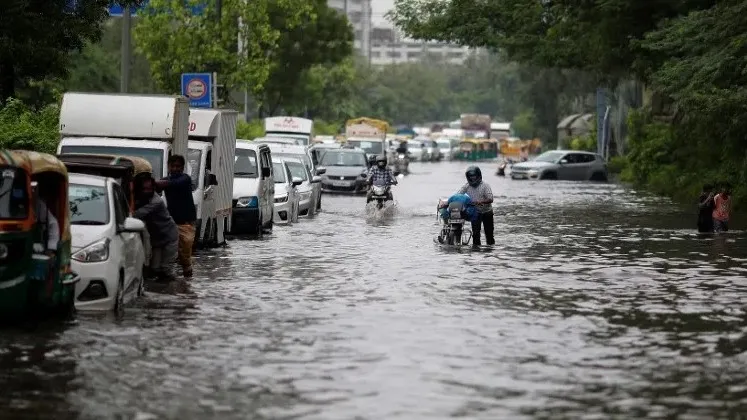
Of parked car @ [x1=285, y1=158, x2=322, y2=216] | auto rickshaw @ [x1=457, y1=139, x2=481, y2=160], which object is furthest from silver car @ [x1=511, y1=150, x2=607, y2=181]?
auto rickshaw @ [x1=457, y1=139, x2=481, y2=160]

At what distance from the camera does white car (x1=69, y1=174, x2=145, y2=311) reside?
16484mm

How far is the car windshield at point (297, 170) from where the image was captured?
4009cm

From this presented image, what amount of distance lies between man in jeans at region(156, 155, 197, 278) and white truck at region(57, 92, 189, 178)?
282 cm

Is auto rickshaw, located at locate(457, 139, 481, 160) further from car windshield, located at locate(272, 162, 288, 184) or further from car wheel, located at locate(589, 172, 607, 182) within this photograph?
car windshield, located at locate(272, 162, 288, 184)

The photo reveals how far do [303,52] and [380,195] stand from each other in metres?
43.3

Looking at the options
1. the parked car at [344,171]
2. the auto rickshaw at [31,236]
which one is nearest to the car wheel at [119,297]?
the auto rickshaw at [31,236]

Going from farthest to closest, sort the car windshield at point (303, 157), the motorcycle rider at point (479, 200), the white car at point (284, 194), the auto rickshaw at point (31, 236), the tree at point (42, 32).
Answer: the car windshield at point (303, 157)
the white car at point (284, 194)
the motorcycle rider at point (479, 200)
the tree at point (42, 32)
the auto rickshaw at point (31, 236)

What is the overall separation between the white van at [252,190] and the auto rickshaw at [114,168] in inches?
389

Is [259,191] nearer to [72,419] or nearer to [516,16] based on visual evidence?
[72,419]

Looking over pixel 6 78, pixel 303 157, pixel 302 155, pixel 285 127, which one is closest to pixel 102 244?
pixel 6 78

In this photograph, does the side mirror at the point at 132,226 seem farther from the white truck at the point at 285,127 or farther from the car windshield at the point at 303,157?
the white truck at the point at 285,127

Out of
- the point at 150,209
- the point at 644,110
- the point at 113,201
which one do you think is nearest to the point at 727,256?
the point at 150,209

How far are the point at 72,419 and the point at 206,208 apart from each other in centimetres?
1556

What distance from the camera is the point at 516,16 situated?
53.4 m
